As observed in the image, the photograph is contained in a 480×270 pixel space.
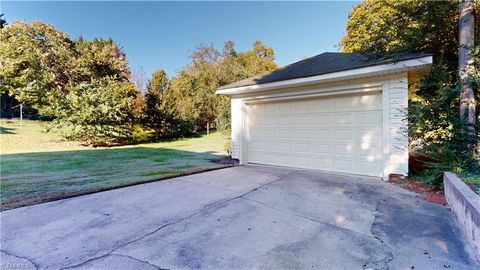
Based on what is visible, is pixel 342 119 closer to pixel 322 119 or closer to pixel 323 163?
pixel 322 119

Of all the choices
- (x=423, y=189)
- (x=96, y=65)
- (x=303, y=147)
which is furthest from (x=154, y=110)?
(x=423, y=189)

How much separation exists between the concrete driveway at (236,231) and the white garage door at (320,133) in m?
1.37

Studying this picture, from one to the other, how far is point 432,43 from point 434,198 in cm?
401

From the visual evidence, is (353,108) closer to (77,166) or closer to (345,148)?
(345,148)

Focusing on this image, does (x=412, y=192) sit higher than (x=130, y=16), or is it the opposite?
(x=130, y=16)

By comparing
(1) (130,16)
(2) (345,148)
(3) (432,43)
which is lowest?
(2) (345,148)

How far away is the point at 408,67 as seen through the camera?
15.1 ft

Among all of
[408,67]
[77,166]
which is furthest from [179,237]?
[77,166]

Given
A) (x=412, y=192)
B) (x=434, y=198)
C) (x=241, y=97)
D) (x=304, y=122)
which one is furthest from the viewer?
(x=241, y=97)

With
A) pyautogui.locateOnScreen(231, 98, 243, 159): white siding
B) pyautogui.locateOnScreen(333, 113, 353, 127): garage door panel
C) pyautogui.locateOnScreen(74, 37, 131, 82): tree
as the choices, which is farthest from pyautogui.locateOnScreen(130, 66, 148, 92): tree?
pyautogui.locateOnScreen(333, 113, 353, 127): garage door panel

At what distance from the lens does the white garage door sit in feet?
17.6

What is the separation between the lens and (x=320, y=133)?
6.06 metres

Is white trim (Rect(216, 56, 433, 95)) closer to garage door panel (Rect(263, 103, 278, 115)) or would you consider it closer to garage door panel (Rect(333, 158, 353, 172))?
garage door panel (Rect(263, 103, 278, 115))

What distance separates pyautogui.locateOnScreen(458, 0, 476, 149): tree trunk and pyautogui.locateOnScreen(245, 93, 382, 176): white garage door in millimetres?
1367
